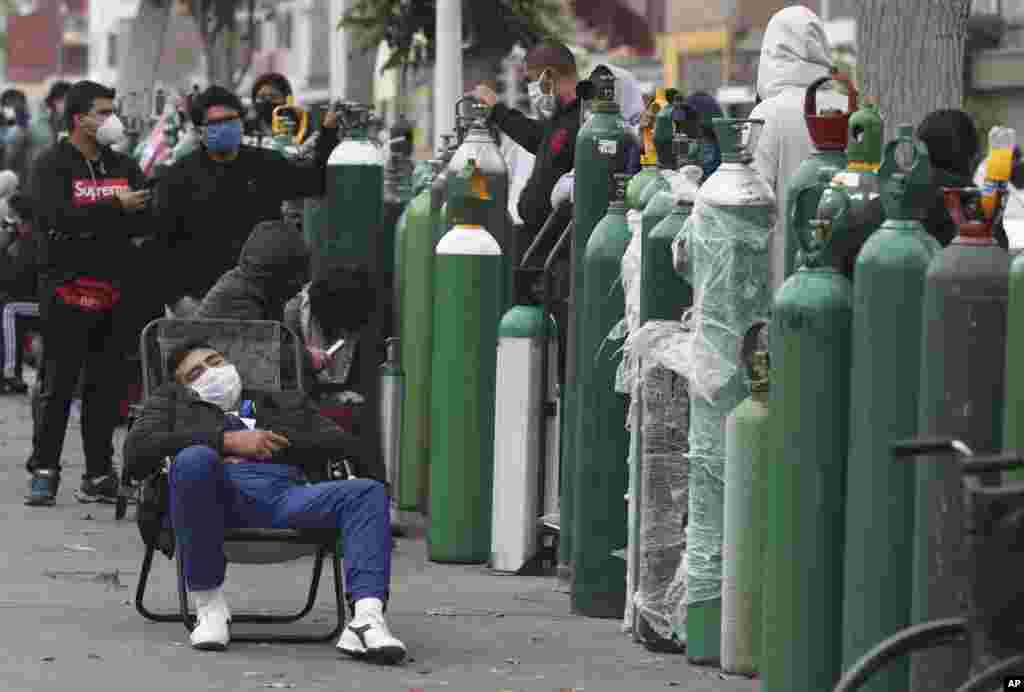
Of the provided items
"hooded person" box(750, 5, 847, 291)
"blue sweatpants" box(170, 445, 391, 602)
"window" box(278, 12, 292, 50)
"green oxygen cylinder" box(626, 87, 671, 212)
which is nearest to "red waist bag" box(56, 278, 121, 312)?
"hooded person" box(750, 5, 847, 291)

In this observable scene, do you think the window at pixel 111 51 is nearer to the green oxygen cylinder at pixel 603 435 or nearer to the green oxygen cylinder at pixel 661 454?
the green oxygen cylinder at pixel 603 435

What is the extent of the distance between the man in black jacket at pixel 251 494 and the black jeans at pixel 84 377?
3.44 metres

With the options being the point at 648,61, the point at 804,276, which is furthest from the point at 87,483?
the point at 648,61

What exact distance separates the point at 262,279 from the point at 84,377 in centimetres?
213

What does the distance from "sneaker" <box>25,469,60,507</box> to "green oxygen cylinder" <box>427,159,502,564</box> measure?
254cm

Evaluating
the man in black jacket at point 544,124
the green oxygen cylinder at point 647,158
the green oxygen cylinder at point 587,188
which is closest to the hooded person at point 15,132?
the man in black jacket at point 544,124

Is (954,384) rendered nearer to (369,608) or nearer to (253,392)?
(369,608)

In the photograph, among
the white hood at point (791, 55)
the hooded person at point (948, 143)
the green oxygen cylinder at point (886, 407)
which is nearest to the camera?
the green oxygen cylinder at point (886, 407)

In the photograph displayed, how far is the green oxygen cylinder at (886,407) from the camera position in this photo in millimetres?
6367

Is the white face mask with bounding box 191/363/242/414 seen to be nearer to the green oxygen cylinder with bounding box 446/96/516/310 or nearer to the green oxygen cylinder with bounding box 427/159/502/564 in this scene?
the green oxygen cylinder with bounding box 427/159/502/564

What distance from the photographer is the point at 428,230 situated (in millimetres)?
11648

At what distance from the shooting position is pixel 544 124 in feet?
38.1

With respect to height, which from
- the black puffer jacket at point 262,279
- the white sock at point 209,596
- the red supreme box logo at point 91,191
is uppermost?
the red supreme box logo at point 91,191

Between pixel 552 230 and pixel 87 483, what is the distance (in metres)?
3.00
